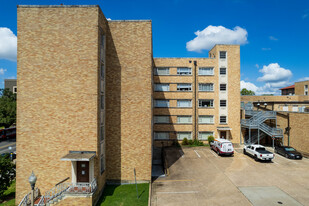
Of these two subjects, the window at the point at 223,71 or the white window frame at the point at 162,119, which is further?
the white window frame at the point at 162,119

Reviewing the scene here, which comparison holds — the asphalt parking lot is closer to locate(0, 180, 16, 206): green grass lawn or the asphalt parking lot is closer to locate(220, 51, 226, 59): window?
locate(0, 180, 16, 206): green grass lawn

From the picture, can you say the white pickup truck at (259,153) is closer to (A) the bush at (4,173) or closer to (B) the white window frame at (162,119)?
(B) the white window frame at (162,119)

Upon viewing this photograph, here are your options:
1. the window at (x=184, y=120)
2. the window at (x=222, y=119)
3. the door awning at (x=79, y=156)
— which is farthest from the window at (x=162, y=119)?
the door awning at (x=79, y=156)

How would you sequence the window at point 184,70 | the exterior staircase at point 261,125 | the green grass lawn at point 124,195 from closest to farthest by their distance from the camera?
the green grass lawn at point 124,195 < the exterior staircase at point 261,125 < the window at point 184,70

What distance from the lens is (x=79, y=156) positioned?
12.9m

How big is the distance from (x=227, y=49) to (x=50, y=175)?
1240 inches

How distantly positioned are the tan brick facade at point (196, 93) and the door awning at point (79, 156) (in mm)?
18127

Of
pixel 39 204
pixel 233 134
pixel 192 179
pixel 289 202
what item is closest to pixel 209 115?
pixel 233 134

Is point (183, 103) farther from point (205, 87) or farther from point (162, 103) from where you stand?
point (205, 87)

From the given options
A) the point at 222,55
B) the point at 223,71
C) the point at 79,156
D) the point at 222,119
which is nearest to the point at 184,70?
the point at 223,71

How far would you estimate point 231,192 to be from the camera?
45.9ft

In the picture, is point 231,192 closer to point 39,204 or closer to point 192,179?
point 192,179

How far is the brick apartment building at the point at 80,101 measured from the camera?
534 inches

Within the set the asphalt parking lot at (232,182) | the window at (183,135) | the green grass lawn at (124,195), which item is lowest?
the green grass lawn at (124,195)
